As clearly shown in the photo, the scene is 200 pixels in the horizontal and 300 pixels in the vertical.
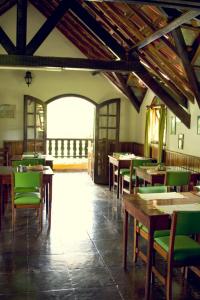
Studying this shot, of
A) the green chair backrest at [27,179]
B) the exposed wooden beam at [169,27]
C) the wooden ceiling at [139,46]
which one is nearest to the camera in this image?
the exposed wooden beam at [169,27]

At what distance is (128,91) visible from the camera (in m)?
8.95

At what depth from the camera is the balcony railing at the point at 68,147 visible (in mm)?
11695

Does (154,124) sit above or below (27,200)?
above

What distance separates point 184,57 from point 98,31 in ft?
7.83

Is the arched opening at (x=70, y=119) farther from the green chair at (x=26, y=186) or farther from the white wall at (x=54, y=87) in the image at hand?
the green chair at (x=26, y=186)

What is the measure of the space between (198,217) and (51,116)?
35.8 ft

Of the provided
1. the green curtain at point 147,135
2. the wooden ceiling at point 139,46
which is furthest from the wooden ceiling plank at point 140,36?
the green curtain at point 147,135

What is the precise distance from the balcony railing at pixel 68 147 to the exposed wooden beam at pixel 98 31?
5184mm

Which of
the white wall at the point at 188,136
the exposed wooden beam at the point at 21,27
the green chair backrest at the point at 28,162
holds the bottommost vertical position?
the green chair backrest at the point at 28,162

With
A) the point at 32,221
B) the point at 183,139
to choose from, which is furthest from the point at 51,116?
the point at 32,221

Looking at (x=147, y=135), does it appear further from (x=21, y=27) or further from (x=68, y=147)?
(x=68, y=147)

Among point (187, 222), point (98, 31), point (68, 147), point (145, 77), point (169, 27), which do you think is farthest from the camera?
point (68, 147)

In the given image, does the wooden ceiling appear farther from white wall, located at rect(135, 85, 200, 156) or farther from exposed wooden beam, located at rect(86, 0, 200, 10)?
exposed wooden beam, located at rect(86, 0, 200, 10)

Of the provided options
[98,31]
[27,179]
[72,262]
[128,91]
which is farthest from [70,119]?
[72,262]
